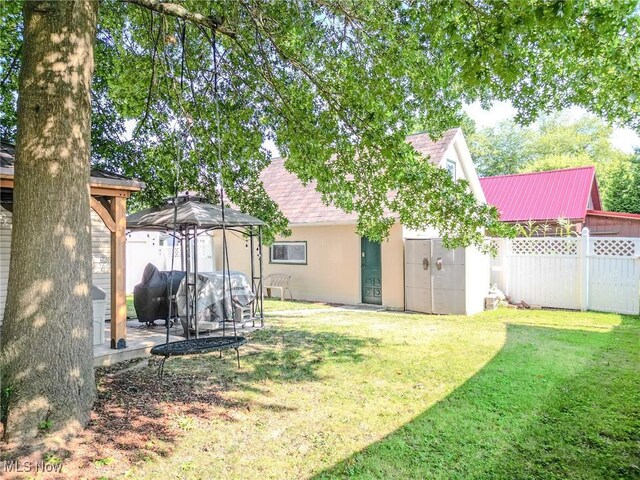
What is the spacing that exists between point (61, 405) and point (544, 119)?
143 ft

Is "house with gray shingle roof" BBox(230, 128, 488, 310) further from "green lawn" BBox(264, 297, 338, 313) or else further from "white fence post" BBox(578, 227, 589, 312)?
"white fence post" BBox(578, 227, 589, 312)

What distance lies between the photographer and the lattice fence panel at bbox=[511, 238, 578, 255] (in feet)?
34.2

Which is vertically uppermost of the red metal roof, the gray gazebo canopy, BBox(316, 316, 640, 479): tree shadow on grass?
the red metal roof

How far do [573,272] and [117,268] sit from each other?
989cm

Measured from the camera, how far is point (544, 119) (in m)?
38.8

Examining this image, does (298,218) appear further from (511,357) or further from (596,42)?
(596,42)

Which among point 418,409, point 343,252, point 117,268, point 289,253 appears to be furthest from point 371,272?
point 418,409

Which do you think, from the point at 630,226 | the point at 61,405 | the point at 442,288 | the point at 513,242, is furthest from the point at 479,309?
the point at 630,226

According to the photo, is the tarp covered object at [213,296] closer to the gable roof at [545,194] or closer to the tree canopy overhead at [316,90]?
the tree canopy overhead at [316,90]

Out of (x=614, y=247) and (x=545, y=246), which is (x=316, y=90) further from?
(x=614, y=247)

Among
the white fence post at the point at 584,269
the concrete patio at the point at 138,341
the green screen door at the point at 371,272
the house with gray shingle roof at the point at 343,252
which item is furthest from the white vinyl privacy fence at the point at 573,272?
the concrete patio at the point at 138,341

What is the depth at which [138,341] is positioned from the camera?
23.0ft

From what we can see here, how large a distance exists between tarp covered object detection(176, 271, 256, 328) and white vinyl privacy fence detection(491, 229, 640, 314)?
6.97m

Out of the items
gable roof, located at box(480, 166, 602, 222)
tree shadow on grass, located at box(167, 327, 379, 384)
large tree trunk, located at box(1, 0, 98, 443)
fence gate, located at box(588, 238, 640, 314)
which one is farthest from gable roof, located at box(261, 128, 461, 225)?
large tree trunk, located at box(1, 0, 98, 443)
